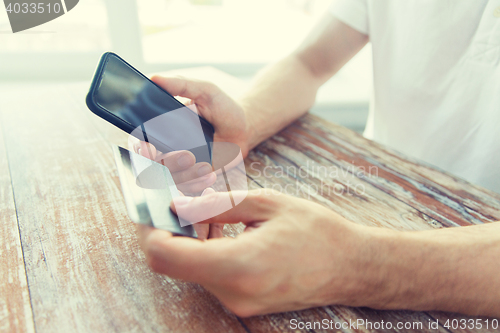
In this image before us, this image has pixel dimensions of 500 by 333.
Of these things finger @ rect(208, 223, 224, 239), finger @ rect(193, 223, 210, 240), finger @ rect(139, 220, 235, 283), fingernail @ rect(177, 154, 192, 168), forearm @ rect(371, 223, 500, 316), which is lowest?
forearm @ rect(371, 223, 500, 316)

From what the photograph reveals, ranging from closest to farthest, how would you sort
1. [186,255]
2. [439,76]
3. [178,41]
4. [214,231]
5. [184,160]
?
[186,255] < [214,231] < [184,160] < [439,76] < [178,41]

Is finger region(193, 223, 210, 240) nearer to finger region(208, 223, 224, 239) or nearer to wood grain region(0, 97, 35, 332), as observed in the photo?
finger region(208, 223, 224, 239)

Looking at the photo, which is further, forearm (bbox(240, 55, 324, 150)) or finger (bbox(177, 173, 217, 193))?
forearm (bbox(240, 55, 324, 150))

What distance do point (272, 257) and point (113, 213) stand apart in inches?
11.5

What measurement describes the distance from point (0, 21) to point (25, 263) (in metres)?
1.45

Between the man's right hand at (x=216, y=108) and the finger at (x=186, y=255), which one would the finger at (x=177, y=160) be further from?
the finger at (x=186, y=255)

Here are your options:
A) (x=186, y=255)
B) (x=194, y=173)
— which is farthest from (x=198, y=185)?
(x=186, y=255)

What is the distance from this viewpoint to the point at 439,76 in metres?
0.73

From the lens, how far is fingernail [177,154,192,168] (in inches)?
20.7

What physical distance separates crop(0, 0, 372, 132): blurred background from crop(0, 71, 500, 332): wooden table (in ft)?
2.53

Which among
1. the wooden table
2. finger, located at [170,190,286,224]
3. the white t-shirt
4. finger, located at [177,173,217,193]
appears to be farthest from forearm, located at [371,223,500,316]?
the white t-shirt

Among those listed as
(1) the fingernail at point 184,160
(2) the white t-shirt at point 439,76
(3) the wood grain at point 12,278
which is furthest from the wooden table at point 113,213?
(2) the white t-shirt at point 439,76

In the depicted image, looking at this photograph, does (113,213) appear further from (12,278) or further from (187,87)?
(187,87)

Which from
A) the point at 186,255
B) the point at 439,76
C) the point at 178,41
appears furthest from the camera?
the point at 178,41
